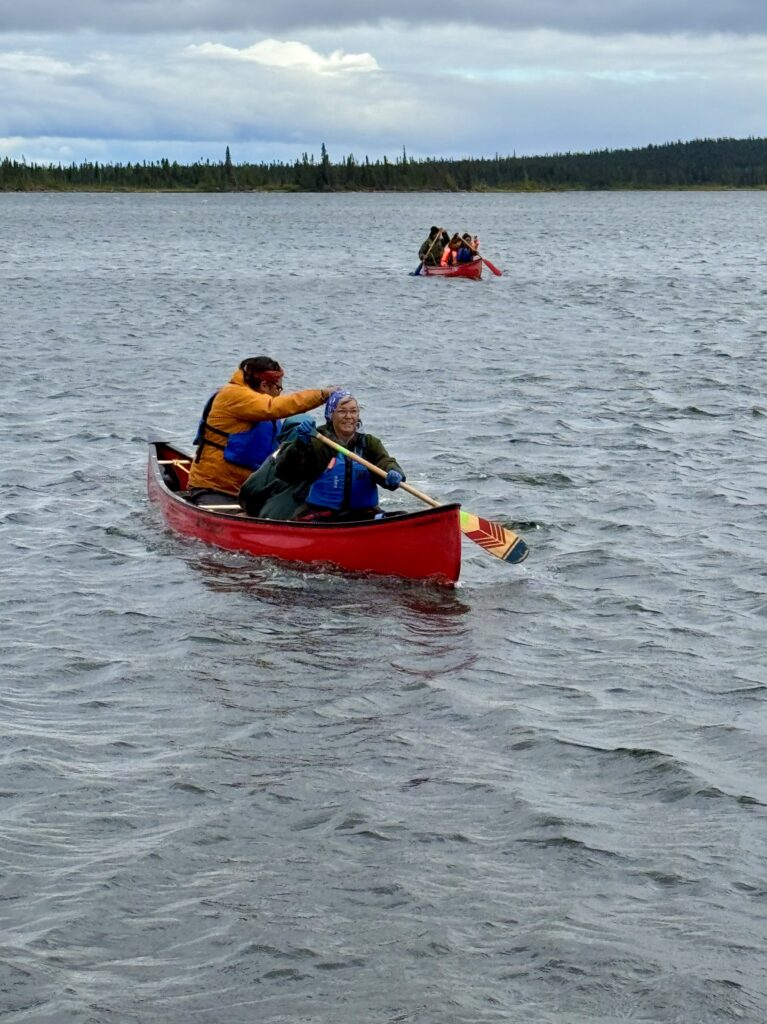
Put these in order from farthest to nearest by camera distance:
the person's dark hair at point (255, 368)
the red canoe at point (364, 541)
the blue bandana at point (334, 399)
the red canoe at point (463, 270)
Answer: the red canoe at point (463, 270), the person's dark hair at point (255, 368), the blue bandana at point (334, 399), the red canoe at point (364, 541)

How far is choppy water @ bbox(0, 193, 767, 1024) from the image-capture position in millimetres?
6023

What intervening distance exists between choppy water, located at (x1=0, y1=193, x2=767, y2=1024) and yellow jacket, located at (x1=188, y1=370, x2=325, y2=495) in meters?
0.68

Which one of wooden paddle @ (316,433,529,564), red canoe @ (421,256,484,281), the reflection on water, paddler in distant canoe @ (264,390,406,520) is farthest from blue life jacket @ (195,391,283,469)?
red canoe @ (421,256,484,281)

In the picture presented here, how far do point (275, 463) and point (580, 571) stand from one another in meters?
2.66

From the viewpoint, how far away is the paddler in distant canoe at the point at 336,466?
1173cm

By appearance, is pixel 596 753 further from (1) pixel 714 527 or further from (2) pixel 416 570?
(1) pixel 714 527

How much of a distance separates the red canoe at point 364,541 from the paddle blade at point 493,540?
50 centimetres

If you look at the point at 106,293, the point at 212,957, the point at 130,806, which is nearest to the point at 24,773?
the point at 130,806

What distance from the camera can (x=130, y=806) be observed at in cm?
752

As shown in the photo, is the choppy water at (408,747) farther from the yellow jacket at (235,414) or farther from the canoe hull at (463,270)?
the canoe hull at (463,270)

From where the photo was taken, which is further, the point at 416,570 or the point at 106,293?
the point at 106,293

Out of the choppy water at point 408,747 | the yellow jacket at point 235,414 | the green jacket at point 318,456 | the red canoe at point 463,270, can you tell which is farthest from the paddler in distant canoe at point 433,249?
the green jacket at point 318,456

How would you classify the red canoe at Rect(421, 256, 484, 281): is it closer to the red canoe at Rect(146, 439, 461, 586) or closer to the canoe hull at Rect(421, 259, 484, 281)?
the canoe hull at Rect(421, 259, 484, 281)

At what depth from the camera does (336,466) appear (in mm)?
11922
